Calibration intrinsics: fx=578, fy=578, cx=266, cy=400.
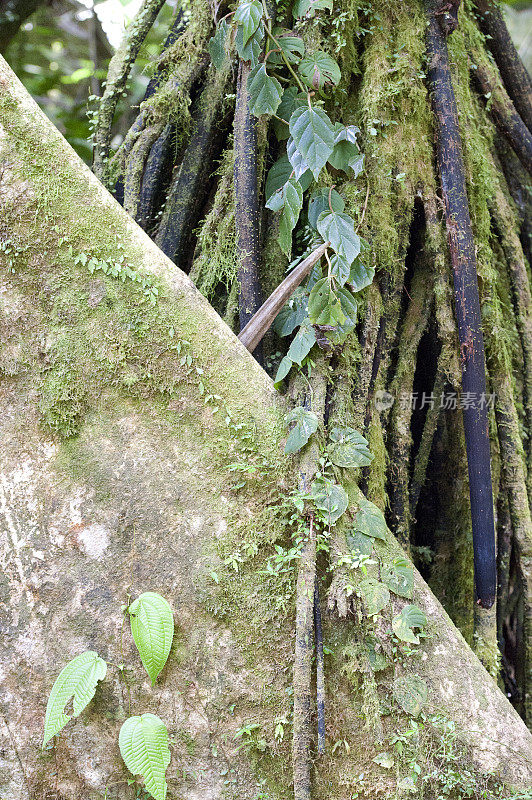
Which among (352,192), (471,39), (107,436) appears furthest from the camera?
(471,39)

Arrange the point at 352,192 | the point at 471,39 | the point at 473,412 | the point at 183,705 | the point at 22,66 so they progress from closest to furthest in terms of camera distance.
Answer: the point at 183,705
the point at 352,192
the point at 473,412
the point at 471,39
the point at 22,66

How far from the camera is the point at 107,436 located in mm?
1550

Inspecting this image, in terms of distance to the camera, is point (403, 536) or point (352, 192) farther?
point (403, 536)

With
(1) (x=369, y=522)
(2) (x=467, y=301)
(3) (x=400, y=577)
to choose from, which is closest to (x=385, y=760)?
(3) (x=400, y=577)

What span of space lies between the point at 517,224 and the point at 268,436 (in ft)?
6.43

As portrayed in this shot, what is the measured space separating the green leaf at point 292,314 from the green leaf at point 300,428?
0.28 m

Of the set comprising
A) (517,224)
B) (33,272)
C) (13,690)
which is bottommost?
(13,690)

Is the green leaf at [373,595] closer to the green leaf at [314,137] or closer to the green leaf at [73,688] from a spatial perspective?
the green leaf at [73,688]

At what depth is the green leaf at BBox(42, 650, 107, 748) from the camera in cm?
135

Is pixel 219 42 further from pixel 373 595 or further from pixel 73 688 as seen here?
pixel 73 688

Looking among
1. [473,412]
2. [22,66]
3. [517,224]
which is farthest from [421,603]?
[22,66]

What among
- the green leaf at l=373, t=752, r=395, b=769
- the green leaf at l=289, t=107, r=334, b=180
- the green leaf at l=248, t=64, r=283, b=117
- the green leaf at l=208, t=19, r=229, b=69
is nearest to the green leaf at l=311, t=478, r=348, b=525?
the green leaf at l=373, t=752, r=395, b=769

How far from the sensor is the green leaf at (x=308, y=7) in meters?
1.67

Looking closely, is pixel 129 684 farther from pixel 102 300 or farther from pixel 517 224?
pixel 517 224
